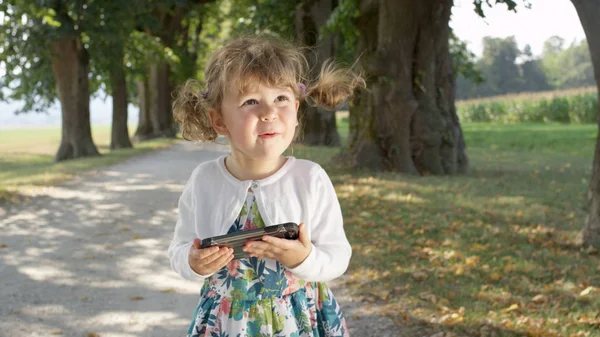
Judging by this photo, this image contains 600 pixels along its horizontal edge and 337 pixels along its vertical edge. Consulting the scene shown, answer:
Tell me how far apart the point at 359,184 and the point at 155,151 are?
1247 cm

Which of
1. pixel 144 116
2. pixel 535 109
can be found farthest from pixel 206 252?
pixel 535 109

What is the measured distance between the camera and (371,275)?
653 cm

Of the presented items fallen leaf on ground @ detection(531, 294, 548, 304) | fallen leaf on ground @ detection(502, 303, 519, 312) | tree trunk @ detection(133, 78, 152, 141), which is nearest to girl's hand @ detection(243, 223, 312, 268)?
fallen leaf on ground @ detection(502, 303, 519, 312)

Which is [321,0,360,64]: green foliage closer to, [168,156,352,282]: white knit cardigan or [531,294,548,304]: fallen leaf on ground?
[531,294,548,304]: fallen leaf on ground

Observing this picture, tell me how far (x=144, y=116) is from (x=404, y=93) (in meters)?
21.1

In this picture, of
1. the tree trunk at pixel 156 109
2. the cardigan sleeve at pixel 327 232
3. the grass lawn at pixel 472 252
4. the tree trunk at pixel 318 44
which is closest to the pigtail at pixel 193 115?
the cardigan sleeve at pixel 327 232

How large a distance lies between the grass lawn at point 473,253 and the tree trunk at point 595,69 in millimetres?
212

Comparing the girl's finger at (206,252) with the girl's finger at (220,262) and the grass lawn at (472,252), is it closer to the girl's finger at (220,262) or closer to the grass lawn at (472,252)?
the girl's finger at (220,262)


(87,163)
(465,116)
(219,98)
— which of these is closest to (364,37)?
(87,163)

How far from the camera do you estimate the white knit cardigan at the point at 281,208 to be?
264cm

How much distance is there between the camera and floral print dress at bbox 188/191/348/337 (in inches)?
103

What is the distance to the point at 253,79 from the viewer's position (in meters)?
2.58

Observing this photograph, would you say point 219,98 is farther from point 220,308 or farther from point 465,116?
point 465,116

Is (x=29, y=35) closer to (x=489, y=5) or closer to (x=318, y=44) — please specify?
(x=318, y=44)
